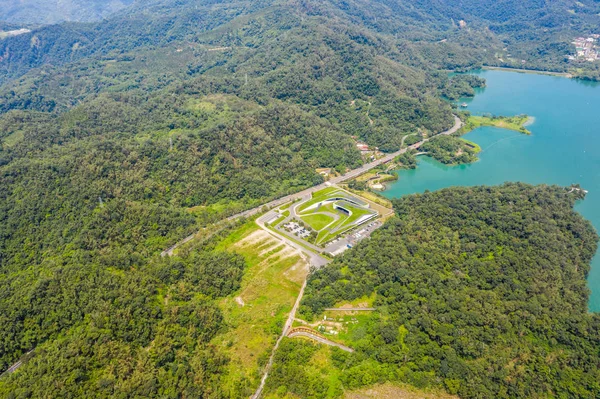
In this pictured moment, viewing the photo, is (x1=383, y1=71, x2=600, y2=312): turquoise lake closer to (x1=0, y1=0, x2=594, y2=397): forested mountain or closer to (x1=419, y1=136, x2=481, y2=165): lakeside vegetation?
(x1=419, y1=136, x2=481, y2=165): lakeside vegetation

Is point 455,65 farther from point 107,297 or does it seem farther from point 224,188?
point 107,297

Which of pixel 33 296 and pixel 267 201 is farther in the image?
pixel 267 201

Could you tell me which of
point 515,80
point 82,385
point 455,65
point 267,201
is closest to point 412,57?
point 455,65

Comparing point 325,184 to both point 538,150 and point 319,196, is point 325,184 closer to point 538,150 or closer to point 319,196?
point 319,196

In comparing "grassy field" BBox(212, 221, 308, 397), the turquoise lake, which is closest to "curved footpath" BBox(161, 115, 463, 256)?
the turquoise lake

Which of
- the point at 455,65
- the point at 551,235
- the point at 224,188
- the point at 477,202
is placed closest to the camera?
the point at 551,235

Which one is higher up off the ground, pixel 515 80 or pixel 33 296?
pixel 33 296
